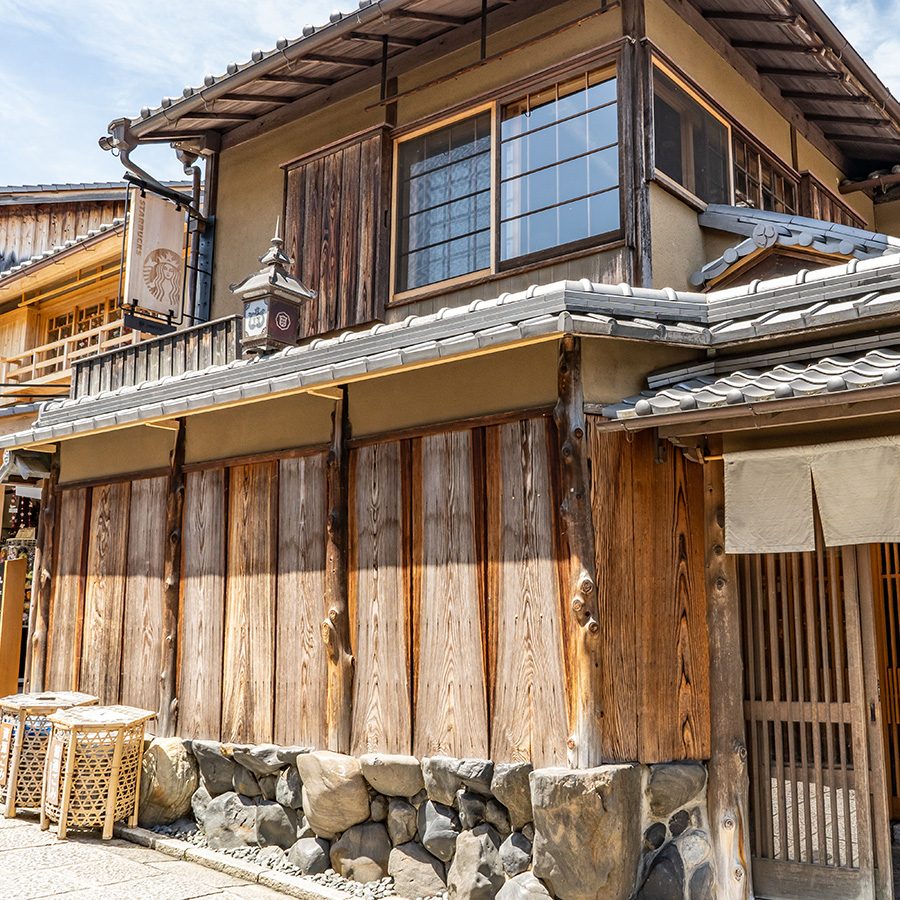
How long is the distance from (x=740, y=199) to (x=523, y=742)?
21.1ft

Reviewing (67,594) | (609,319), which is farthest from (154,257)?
(609,319)

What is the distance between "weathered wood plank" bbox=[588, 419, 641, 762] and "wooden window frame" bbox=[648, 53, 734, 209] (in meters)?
3.19

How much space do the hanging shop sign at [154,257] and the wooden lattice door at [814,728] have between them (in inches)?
312

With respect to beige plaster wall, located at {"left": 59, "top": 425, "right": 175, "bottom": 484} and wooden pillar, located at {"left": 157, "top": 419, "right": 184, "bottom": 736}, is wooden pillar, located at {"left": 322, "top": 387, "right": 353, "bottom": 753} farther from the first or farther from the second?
beige plaster wall, located at {"left": 59, "top": 425, "right": 175, "bottom": 484}

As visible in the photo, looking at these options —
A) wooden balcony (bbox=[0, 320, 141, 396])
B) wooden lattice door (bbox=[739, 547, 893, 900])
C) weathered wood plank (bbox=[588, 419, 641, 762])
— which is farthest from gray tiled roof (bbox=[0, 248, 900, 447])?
wooden balcony (bbox=[0, 320, 141, 396])

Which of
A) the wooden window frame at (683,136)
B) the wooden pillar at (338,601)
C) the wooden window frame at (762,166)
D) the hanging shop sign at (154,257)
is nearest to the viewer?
the wooden pillar at (338,601)

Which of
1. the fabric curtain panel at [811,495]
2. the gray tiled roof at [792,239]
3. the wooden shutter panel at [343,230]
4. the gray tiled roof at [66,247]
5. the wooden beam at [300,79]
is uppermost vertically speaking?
the gray tiled roof at [66,247]

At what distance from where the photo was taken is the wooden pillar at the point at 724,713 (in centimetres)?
626

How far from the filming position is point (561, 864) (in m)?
5.89

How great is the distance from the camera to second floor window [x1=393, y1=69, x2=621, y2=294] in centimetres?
870

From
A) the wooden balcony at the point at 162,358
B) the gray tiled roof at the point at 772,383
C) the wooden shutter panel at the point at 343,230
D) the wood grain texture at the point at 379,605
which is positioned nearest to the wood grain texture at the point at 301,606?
the wood grain texture at the point at 379,605

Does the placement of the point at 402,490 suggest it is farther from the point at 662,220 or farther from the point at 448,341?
the point at 662,220

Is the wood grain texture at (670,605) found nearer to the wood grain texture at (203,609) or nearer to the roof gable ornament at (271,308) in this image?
the roof gable ornament at (271,308)

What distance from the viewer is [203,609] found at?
8.96m
